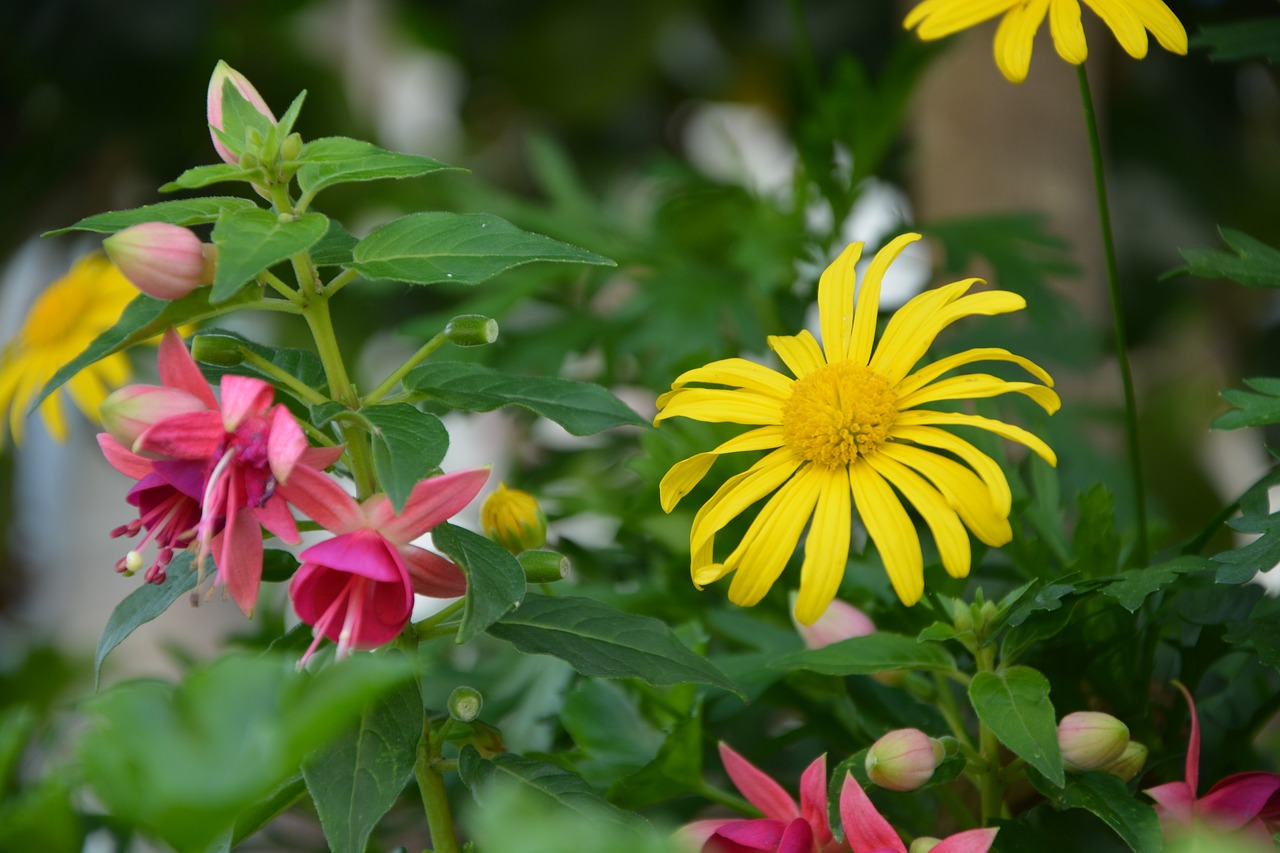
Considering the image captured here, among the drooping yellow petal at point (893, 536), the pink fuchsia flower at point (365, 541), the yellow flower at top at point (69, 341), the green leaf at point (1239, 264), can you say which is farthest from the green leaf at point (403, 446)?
the yellow flower at top at point (69, 341)

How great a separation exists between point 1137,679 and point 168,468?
0.31m

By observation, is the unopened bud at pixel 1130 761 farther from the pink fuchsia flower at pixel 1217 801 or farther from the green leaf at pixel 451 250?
the green leaf at pixel 451 250

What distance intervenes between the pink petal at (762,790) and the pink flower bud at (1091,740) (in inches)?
3.2

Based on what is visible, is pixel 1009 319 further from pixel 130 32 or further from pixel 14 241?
pixel 14 241

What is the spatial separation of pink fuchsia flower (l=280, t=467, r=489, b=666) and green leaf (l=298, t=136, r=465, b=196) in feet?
0.26

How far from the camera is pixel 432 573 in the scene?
1.02 feet

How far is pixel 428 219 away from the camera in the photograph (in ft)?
1.01

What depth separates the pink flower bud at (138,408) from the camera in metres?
0.28

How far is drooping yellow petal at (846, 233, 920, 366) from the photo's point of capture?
0.35 meters

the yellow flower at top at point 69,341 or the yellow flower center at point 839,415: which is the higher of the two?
the yellow flower center at point 839,415

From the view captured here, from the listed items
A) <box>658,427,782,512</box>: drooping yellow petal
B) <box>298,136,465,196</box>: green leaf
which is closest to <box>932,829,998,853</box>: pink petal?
<box>658,427,782,512</box>: drooping yellow petal

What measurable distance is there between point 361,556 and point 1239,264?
10.8 inches

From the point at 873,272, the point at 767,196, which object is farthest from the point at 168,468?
the point at 767,196

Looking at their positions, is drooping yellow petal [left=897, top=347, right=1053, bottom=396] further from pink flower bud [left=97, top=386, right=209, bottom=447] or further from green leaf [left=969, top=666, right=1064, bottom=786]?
pink flower bud [left=97, top=386, right=209, bottom=447]
